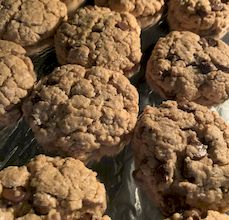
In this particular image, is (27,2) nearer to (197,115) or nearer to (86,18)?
(86,18)

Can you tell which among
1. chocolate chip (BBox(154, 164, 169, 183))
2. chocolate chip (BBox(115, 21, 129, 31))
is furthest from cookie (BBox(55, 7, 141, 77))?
chocolate chip (BBox(154, 164, 169, 183))

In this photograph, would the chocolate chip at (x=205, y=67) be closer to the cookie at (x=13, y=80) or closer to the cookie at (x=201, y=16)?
the cookie at (x=201, y=16)

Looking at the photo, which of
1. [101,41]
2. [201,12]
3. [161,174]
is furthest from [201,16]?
[161,174]

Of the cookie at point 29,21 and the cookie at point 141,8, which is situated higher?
the cookie at point 29,21

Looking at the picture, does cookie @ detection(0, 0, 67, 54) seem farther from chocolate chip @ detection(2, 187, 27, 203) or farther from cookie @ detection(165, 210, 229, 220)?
cookie @ detection(165, 210, 229, 220)

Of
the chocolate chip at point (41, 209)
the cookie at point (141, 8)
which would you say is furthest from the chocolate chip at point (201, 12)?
the chocolate chip at point (41, 209)

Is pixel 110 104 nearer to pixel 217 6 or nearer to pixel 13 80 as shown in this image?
pixel 13 80
